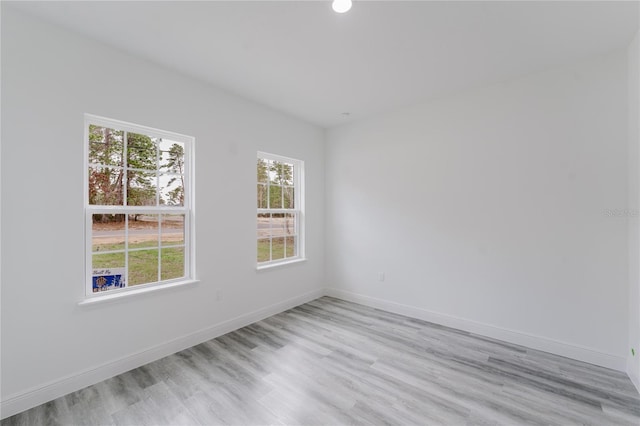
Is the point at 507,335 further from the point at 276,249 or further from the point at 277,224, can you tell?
the point at 277,224

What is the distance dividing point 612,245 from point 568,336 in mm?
952

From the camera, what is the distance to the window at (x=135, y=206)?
2389 millimetres

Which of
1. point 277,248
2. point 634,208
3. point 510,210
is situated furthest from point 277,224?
point 634,208

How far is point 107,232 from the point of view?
96.0 inches

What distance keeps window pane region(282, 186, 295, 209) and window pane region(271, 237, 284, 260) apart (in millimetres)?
517

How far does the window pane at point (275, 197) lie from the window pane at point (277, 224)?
0.13m

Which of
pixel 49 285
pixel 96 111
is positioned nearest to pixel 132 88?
pixel 96 111

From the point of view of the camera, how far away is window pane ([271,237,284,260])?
3.98 m

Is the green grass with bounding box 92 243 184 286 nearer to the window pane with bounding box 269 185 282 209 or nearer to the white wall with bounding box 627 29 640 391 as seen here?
the window pane with bounding box 269 185 282 209

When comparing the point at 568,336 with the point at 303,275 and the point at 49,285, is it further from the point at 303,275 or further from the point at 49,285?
the point at 49,285

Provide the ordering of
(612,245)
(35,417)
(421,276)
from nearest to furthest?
1. (35,417)
2. (612,245)
3. (421,276)

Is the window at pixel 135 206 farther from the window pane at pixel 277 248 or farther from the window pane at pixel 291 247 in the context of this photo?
the window pane at pixel 291 247

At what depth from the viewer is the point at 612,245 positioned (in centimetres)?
249

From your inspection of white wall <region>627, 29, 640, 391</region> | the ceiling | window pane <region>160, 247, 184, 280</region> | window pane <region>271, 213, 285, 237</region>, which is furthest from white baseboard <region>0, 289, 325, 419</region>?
white wall <region>627, 29, 640, 391</region>
